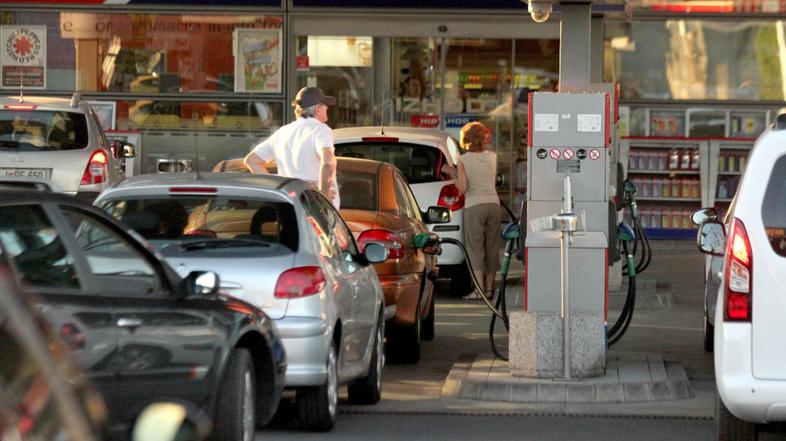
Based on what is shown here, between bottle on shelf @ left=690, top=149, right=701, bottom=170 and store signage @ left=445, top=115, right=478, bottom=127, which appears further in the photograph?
store signage @ left=445, top=115, right=478, bottom=127

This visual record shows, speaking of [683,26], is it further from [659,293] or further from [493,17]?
Answer: [659,293]

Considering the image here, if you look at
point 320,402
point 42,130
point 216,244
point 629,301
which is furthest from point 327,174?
point 42,130

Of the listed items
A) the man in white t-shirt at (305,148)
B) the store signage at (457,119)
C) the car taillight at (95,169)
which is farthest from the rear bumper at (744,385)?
the store signage at (457,119)

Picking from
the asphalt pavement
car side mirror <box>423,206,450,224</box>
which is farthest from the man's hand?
car side mirror <box>423,206,450,224</box>

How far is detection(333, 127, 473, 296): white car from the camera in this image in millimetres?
15108

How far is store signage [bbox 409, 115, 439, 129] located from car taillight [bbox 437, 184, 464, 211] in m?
7.03

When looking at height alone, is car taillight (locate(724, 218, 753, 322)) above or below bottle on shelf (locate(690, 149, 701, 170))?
below

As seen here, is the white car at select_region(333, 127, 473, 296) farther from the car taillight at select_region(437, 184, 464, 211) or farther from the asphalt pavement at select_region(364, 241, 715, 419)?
the asphalt pavement at select_region(364, 241, 715, 419)

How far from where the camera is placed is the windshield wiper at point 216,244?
8.23 metres

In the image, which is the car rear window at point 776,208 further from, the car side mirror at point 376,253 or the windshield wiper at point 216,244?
the car side mirror at point 376,253

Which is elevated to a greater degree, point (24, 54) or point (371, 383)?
point (24, 54)

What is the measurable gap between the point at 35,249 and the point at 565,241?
15.8 feet

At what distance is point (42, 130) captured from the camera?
15984mm

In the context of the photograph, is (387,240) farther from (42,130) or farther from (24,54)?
(24,54)
